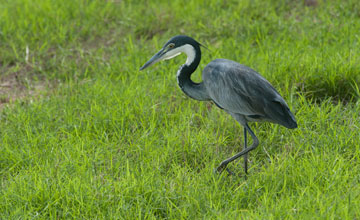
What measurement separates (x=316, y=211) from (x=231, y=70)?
1.38 metres

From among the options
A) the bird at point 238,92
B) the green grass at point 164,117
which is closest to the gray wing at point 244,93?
the bird at point 238,92

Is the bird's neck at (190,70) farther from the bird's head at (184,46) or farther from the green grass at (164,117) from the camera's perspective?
the green grass at (164,117)

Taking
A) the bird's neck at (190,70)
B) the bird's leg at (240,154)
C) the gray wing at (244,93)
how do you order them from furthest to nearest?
the bird's neck at (190,70)
the bird's leg at (240,154)
the gray wing at (244,93)

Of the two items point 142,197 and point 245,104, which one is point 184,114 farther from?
point 142,197

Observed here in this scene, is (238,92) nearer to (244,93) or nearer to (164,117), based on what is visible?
(244,93)

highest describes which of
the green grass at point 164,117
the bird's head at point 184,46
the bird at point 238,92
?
the bird's head at point 184,46

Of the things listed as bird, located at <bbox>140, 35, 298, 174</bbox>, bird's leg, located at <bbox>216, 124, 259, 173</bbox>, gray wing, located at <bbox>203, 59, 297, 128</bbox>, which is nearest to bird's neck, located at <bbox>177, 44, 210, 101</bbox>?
bird, located at <bbox>140, 35, 298, 174</bbox>

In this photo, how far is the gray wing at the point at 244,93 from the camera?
423 cm

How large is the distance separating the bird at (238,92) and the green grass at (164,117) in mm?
332

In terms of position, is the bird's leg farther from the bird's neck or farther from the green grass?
the bird's neck

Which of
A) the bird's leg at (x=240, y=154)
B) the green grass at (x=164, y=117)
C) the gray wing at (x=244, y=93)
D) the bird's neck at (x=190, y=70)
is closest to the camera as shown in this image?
the green grass at (x=164, y=117)

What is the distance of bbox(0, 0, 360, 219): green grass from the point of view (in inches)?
156

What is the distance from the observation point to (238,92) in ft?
14.4

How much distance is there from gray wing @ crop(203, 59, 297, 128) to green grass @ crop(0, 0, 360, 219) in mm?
378
